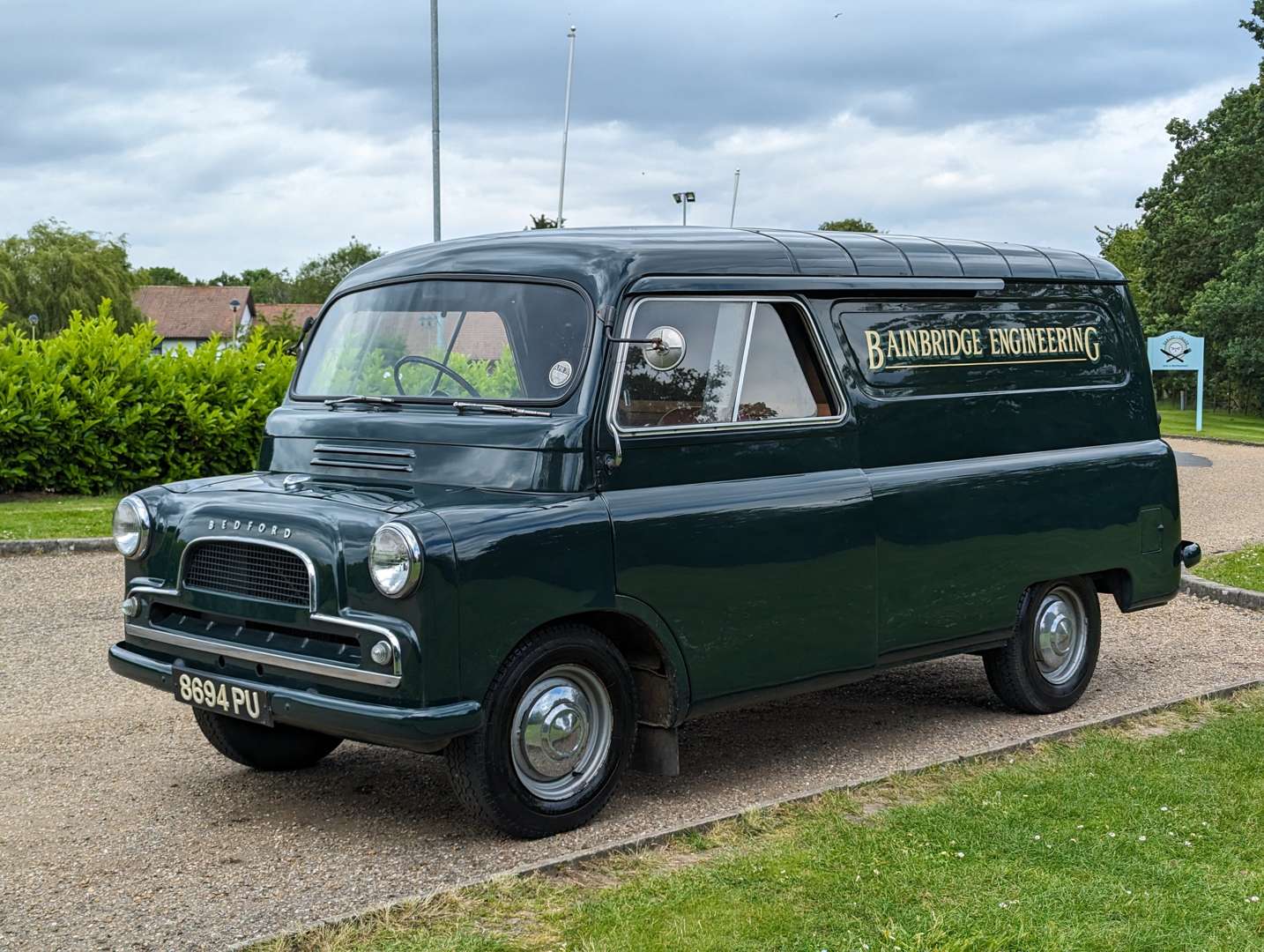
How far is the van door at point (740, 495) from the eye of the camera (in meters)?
5.85

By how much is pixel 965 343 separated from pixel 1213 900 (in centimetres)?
309

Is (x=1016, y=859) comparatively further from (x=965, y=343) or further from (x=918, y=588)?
(x=965, y=343)

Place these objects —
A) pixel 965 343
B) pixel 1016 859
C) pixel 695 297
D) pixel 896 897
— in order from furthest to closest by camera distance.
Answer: pixel 965 343 → pixel 695 297 → pixel 1016 859 → pixel 896 897

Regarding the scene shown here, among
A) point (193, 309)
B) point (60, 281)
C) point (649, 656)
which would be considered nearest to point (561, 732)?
point (649, 656)

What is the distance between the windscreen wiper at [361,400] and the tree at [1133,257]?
49.6m

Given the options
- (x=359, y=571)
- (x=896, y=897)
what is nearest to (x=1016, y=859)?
(x=896, y=897)

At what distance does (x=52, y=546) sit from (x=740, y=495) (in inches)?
339

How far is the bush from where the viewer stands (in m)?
16.4

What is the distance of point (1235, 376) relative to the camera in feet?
167

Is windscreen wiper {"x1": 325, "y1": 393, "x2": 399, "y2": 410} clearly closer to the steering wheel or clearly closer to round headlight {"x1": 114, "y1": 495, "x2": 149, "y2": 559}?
the steering wheel

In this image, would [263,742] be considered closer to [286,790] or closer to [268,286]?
[286,790]

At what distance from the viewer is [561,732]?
18.3 ft

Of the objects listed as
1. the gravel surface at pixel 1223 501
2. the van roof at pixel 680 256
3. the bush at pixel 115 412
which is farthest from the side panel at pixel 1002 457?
the bush at pixel 115 412

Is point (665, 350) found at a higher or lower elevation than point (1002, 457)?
higher
